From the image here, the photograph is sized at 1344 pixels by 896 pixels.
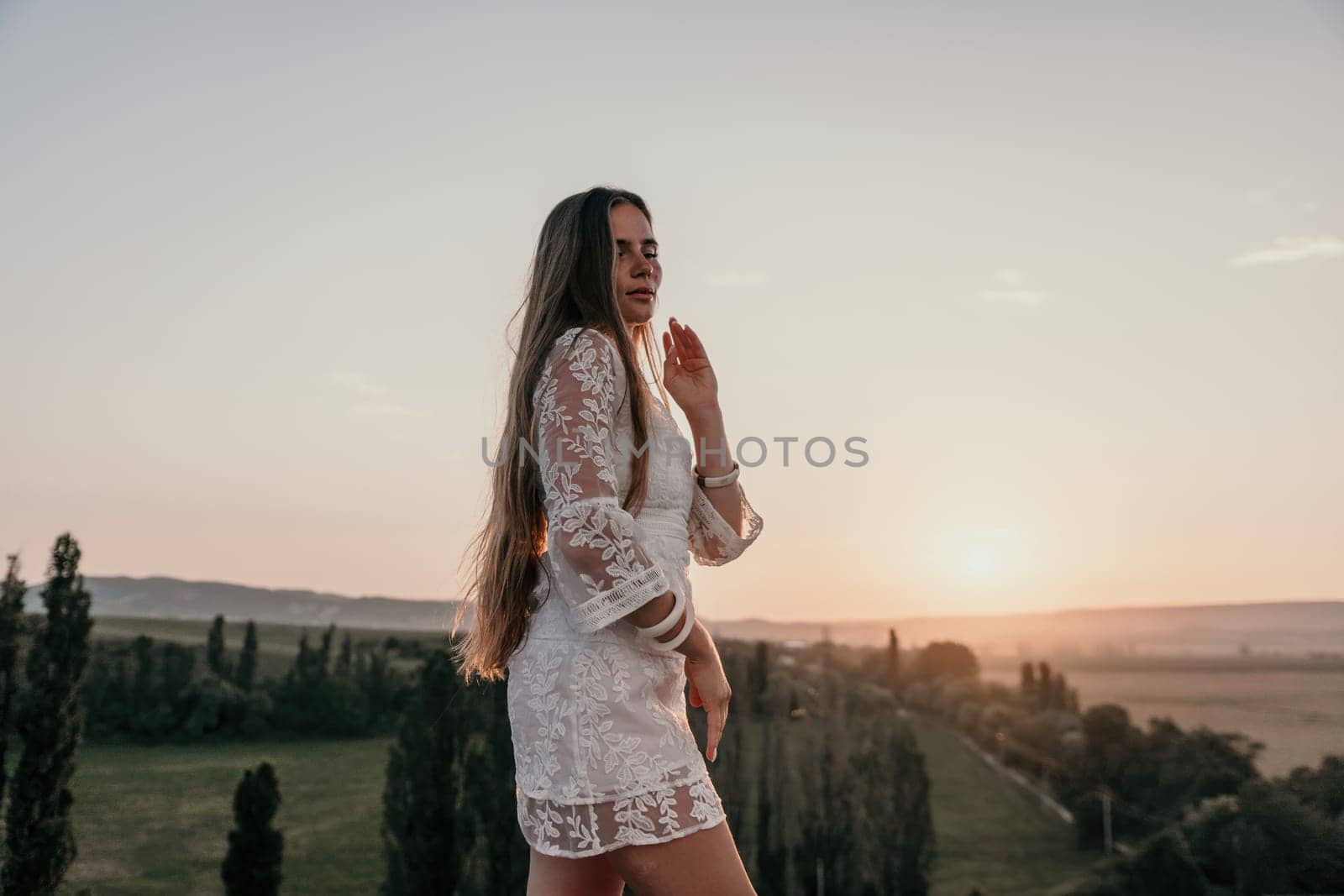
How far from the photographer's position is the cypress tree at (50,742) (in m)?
13.2

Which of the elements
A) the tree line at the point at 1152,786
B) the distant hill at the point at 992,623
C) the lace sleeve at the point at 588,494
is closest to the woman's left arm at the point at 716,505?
the lace sleeve at the point at 588,494

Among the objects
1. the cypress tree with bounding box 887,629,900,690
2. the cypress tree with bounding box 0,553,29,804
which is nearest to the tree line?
the cypress tree with bounding box 887,629,900,690

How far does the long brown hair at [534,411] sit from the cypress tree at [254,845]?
624 inches

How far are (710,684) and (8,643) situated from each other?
575 inches

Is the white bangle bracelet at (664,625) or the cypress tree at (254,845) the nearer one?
the white bangle bracelet at (664,625)

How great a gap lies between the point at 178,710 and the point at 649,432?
62.6 feet

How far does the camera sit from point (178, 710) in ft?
59.2

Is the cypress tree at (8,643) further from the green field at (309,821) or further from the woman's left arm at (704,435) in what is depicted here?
the woman's left arm at (704,435)

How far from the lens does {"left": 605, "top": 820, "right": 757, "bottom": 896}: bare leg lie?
4.96 ft

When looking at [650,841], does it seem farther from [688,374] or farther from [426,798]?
[426,798]

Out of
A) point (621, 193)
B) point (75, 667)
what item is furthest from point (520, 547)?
point (75, 667)

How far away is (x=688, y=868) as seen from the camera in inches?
59.7

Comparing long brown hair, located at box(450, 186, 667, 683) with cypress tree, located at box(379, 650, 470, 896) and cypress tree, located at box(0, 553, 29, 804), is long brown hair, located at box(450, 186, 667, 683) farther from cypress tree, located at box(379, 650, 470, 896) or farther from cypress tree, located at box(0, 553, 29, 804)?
cypress tree, located at box(379, 650, 470, 896)

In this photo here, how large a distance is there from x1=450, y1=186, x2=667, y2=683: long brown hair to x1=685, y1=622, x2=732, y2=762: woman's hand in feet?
0.92
